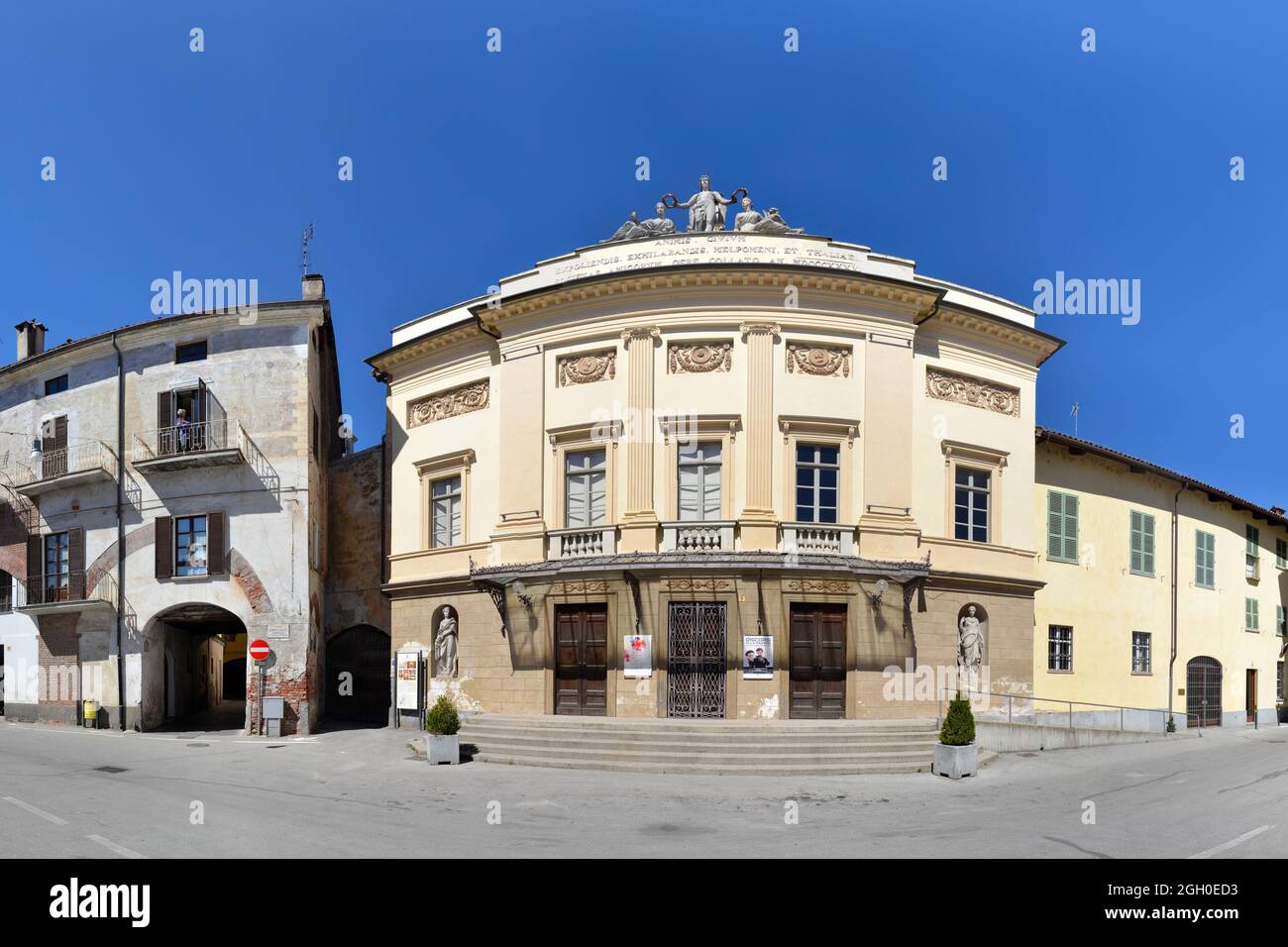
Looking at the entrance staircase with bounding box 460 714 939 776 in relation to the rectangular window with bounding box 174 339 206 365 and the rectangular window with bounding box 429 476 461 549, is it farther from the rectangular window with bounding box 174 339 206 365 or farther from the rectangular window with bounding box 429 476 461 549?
the rectangular window with bounding box 174 339 206 365

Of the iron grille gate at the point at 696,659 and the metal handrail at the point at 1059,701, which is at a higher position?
the iron grille gate at the point at 696,659

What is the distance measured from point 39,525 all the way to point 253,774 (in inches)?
655

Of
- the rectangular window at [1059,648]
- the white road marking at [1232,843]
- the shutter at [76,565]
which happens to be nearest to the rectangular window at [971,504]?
the rectangular window at [1059,648]

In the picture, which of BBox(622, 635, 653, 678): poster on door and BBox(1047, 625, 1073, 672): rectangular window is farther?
BBox(1047, 625, 1073, 672): rectangular window

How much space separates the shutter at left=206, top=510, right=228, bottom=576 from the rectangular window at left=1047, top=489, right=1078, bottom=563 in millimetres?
22306

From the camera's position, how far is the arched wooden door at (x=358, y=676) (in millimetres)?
25922

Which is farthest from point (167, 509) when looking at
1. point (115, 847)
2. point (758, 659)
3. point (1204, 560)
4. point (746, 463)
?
point (1204, 560)

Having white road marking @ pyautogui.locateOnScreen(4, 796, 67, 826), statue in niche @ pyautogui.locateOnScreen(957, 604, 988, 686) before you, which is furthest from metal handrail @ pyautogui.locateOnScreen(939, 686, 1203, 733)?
white road marking @ pyautogui.locateOnScreen(4, 796, 67, 826)

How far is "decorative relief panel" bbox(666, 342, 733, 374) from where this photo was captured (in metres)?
21.1

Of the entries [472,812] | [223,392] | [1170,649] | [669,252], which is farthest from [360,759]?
[1170,649]

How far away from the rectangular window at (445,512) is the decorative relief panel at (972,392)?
12.6m

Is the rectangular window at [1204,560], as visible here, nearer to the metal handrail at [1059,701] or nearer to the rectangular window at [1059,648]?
the metal handrail at [1059,701]

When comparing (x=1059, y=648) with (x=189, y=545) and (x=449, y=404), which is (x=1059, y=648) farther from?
(x=189, y=545)
